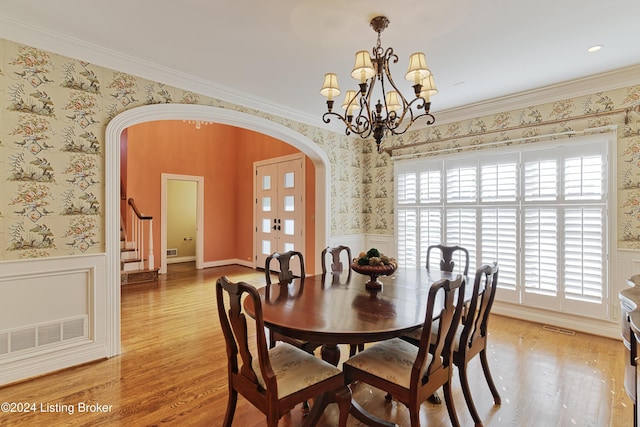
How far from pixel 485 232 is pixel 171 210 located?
7502 mm

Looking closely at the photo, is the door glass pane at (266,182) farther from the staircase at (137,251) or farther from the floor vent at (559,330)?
the floor vent at (559,330)

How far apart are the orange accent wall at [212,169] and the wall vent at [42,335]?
145 inches

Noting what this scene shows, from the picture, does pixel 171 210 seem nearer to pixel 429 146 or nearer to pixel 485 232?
pixel 429 146

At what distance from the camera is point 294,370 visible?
5.74 feet

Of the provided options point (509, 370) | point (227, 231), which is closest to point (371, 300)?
point (509, 370)

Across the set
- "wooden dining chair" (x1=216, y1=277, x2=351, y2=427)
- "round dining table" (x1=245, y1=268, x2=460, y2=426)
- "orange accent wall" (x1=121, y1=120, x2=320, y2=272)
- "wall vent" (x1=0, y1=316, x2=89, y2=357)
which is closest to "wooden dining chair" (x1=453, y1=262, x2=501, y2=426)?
"round dining table" (x1=245, y1=268, x2=460, y2=426)

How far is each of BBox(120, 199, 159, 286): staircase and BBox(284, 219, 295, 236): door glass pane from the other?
8.47ft

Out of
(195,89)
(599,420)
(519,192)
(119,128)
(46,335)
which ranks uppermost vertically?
(195,89)

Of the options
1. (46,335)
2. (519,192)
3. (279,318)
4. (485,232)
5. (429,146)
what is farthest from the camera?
(429,146)

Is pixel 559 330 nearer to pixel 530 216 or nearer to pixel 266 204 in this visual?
pixel 530 216

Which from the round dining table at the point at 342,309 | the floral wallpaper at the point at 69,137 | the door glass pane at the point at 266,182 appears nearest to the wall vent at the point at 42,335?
the floral wallpaper at the point at 69,137

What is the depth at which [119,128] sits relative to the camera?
9.66ft

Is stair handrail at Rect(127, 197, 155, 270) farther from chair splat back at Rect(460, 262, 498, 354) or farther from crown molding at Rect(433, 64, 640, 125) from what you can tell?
chair splat back at Rect(460, 262, 498, 354)

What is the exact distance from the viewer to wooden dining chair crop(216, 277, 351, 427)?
60.6 inches
